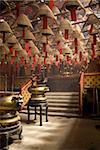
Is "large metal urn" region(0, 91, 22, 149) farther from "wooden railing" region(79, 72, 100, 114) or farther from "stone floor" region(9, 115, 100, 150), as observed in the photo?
"wooden railing" region(79, 72, 100, 114)

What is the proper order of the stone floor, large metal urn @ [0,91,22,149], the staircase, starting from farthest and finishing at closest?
the staircase < the stone floor < large metal urn @ [0,91,22,149]

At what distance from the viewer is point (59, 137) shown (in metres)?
6.68

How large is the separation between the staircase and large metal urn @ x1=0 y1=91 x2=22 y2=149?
516cm

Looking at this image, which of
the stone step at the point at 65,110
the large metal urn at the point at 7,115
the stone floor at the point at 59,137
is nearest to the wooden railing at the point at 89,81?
the stone step at the point at 65,110

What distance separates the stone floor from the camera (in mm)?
5723

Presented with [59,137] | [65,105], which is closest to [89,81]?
[65,105]

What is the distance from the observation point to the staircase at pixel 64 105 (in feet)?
35.9

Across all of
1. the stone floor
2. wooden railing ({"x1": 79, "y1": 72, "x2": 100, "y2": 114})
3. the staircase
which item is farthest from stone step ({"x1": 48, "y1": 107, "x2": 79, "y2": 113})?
the stone floor

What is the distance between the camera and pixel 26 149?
18.0 ft

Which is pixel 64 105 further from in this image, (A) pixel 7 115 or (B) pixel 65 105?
(A) pixel 7 115

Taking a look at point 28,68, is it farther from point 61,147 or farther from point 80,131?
point 61,147

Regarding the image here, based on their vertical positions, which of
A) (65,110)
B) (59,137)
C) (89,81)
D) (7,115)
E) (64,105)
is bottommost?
(59,137)

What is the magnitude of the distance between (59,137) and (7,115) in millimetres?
1894

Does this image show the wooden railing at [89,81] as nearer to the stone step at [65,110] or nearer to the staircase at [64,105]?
the stone step at [65,110]
